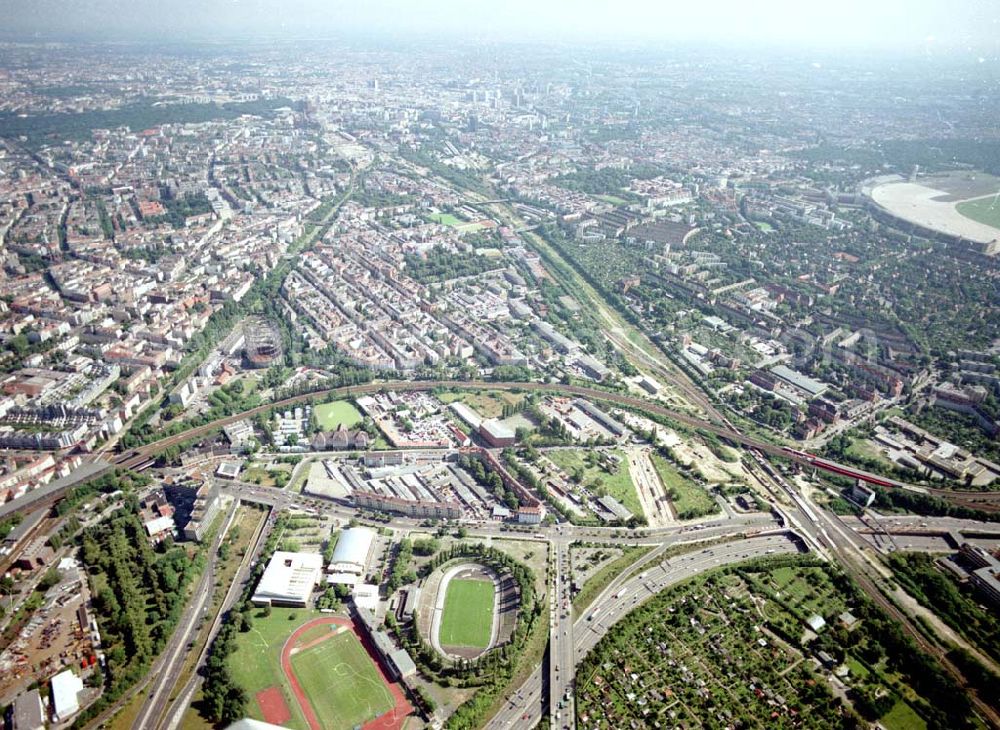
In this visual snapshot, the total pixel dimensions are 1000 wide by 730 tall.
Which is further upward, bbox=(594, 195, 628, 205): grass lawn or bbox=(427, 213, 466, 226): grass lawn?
bbox=(594, 195, 628, 205): grass lawn

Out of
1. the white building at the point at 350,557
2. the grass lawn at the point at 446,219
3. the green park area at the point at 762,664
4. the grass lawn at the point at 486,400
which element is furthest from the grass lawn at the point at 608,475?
the grass lawn at the point at 446,219

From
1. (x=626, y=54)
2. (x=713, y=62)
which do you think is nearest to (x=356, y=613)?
(x=713, y=62)

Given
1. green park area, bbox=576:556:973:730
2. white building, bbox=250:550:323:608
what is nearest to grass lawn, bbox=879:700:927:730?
green park area, bbox=576:556:973:730

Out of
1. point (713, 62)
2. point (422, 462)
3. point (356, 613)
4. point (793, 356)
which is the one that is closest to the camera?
point (356, 613)

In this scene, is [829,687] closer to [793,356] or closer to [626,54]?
[793,356]

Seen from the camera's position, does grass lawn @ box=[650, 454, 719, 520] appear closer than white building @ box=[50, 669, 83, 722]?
No

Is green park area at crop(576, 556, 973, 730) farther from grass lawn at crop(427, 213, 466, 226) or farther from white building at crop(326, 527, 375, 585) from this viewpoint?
grass lawn at crop(427, 213, 466, 226)
